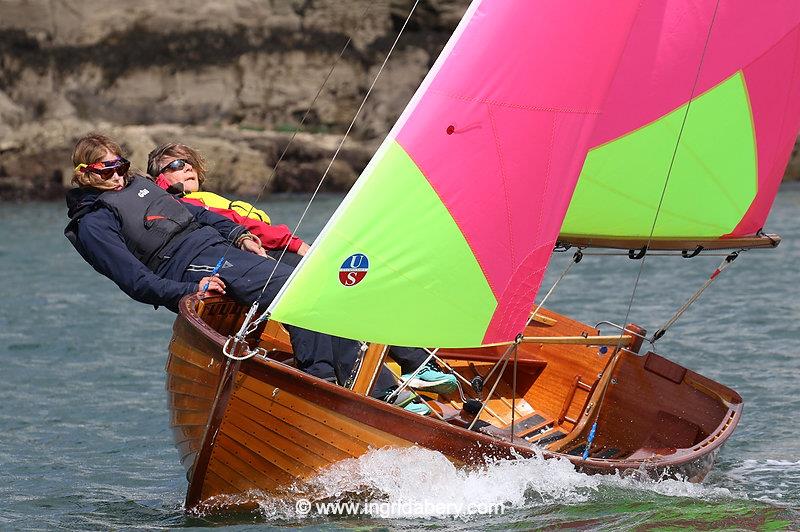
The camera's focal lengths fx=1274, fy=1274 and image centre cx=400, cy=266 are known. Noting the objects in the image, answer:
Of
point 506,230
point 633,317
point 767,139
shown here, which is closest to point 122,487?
point 506,230

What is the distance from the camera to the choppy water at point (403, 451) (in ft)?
15.9

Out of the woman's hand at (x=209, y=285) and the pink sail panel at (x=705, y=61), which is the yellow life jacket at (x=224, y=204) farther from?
the pink sail panel at (x=705, y=61)

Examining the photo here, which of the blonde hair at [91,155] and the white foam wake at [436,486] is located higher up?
the blonde hair at [91,155]

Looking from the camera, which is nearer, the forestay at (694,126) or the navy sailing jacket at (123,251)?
the navy sailing jacket at (123,251)

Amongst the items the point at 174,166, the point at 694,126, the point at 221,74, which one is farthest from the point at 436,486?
the point at 221,74

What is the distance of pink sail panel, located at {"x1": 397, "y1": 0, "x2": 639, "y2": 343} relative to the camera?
475 centimetres

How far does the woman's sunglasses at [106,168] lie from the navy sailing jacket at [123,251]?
0.08m

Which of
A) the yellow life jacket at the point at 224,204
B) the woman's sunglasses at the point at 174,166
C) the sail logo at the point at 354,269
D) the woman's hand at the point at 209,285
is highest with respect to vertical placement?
the woman's sunglasses at the point at 174,166

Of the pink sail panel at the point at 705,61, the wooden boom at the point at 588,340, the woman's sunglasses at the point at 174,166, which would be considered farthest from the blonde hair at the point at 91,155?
the pink sail panel at the point at 705,61

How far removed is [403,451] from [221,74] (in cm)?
2272

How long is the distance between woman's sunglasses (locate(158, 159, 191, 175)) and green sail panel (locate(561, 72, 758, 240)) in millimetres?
1938

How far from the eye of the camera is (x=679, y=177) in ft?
21.3

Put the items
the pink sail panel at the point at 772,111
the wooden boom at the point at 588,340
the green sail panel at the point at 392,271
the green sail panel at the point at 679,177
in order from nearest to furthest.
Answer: the green sail panel at the point at 392,271 < the wooden boom at the point at 588,340 < the green sail panel at the point at 679,177 < the pink sail panel at the point at 772,111

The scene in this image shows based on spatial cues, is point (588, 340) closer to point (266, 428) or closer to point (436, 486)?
point (436, 486)
